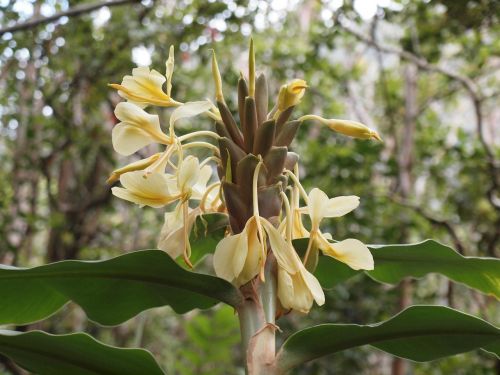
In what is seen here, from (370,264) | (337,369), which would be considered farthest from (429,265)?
(337,369)

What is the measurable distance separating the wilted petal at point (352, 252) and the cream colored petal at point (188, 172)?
6.4 inches

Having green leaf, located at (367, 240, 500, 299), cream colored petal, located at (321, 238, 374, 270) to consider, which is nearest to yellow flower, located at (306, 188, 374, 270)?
cream colored petal, located at (321, 238, 374, 270)

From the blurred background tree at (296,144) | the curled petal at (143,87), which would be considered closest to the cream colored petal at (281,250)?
the curled petal at (143,87)

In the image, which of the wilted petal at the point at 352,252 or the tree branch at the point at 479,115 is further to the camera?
the tree branch at the point at 479,115

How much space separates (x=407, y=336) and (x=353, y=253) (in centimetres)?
13

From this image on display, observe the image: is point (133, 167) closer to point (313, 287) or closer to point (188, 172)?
point (188, 172)

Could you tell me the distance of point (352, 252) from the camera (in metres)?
0.67

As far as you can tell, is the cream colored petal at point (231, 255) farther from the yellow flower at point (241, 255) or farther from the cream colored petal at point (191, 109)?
the cream colored petal at point (191, 109)

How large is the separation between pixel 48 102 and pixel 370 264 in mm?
2609

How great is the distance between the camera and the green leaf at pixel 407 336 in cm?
64

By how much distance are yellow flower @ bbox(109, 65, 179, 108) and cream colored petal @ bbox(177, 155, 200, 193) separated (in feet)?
0.36

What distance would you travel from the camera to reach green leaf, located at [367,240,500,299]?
0.79 metres

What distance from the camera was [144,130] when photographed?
27.9 inches

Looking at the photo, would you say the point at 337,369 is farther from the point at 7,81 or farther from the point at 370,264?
the point at 370,264
